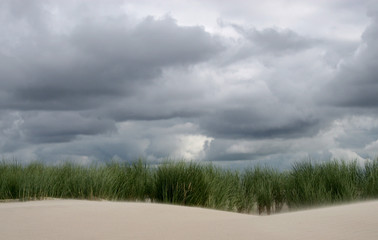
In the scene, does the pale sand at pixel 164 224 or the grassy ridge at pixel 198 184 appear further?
the grassy ridge at pixel 198 184

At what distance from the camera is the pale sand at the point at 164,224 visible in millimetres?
4199

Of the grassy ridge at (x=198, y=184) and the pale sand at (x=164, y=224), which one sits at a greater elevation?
the grassy ridge at (x=198, y=184)

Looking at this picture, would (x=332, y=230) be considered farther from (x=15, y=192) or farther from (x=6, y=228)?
(x=15, y=192)

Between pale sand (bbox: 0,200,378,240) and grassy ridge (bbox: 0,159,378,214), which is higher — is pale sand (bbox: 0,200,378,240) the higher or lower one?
the lower one

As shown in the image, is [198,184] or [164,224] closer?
[164,224]

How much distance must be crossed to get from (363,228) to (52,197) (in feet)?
21.1

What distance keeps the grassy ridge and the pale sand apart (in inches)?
121

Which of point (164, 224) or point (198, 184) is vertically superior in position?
point (198, 184)

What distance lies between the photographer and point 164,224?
15.8 ft

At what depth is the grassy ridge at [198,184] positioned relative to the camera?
29.2ft

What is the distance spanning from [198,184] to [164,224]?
4.34 m

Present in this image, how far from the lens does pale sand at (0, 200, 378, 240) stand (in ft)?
13.8

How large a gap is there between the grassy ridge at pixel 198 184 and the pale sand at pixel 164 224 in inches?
121

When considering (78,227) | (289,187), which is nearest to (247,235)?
(78,227)
